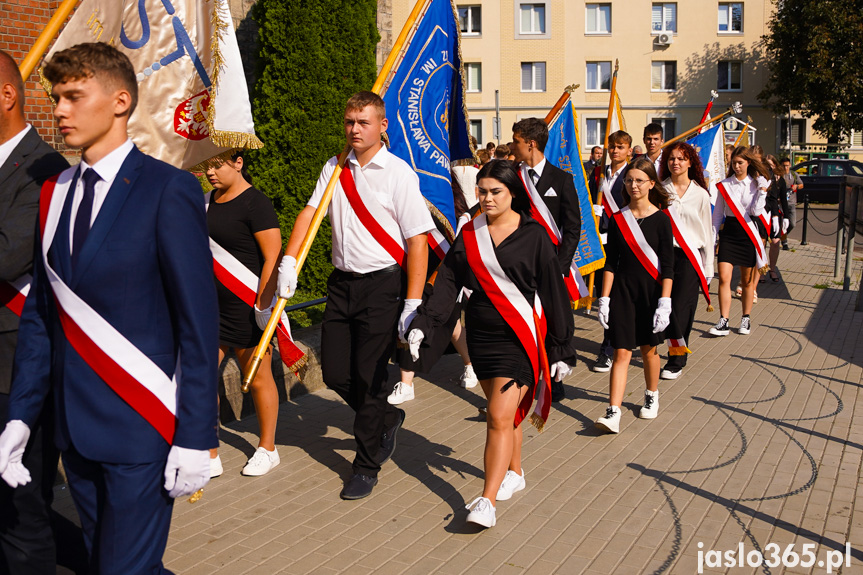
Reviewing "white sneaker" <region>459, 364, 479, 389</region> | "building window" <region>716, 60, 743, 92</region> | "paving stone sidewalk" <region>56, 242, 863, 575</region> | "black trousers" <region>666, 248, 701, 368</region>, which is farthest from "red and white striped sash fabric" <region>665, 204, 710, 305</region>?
"building window" <region>716, 60, 743, 92</region>

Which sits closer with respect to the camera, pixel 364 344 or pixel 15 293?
pixel 15 293

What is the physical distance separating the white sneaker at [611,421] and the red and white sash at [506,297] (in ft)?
5.36

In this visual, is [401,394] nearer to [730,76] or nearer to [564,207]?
[564,207]

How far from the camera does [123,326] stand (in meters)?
2.70

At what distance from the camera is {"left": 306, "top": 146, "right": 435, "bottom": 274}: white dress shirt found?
5.21 meters

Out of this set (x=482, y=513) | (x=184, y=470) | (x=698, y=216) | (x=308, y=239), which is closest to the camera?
(x=184, y=470)

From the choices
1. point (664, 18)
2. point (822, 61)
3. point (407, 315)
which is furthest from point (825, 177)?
point (407, 315)

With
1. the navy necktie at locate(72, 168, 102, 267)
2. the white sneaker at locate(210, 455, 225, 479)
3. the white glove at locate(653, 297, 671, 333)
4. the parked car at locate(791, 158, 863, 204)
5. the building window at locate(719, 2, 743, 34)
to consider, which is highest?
the building window at locate(719, 2, 743, 34)

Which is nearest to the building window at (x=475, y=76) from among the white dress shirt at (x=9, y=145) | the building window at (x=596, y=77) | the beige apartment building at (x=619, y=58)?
the beige apartment building at (x=619, y=58)

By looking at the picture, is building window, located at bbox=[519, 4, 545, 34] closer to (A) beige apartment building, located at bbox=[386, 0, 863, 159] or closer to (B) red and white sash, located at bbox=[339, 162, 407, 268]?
(A) beige apartment building, located at bbox=[386, 0, 863, 159]

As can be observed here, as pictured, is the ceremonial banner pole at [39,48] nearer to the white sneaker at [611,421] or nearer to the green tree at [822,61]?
the white sneaker at [611,421]

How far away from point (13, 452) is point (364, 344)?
2.55m

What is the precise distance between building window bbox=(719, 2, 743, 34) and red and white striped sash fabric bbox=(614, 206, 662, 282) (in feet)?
144

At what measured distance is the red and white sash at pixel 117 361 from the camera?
2.68m
